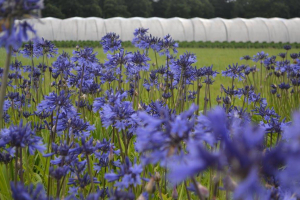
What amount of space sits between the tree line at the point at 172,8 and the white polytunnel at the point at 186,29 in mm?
16894

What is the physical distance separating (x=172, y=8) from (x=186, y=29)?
2456 centimetres

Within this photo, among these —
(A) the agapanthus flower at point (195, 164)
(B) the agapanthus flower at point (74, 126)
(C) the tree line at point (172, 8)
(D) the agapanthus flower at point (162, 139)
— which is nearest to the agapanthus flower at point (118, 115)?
(B) the agapanthus flower at point (74, 126)

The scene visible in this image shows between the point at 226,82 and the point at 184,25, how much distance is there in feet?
72.7

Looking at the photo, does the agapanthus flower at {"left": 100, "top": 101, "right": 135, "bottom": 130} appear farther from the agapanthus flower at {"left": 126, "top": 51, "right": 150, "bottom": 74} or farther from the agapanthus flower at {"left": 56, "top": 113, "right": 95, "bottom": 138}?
the agapanthus flower at {"left": 126, "top": 51, "right": 150, "bottom": 74}

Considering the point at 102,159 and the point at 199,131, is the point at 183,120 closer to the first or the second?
the point at 199,131

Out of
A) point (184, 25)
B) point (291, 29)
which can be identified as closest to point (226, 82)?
point (184, 25)

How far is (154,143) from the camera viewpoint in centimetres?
79

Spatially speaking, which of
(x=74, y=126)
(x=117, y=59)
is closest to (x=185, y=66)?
(x=117, y=59)

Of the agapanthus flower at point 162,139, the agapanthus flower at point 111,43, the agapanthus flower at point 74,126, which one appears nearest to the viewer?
A: the agapanthus flower at point 162,139

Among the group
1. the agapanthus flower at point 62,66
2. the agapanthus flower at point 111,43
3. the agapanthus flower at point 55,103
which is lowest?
the agapanthus flower at point 55,103

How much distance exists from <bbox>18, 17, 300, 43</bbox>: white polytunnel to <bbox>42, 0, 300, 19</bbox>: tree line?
16894mm

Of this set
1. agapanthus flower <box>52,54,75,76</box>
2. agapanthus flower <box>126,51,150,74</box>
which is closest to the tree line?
agapanthus flower <box>52,54,75,76</box>

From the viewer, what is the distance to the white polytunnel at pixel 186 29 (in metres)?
27.1

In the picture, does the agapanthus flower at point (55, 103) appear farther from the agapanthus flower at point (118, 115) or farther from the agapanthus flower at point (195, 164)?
the agapanthus flower at point (195, 164)
